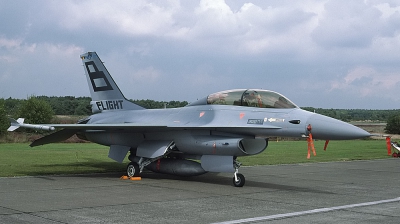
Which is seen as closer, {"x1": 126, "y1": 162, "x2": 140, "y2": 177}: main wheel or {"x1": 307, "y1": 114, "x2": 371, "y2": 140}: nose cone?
{"x1": 307, "y1": 114, "x2": 371, "y2": 140}: nose cone

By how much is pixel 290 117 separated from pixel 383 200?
2888mm

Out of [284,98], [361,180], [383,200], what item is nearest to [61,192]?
[284,98]

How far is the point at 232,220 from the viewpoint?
312 inches

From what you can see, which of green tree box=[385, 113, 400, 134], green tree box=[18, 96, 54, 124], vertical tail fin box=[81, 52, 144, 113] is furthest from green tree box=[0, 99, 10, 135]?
green tree box=[385, 113, 400, 134]

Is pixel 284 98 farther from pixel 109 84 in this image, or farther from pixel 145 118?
pixel 109 84

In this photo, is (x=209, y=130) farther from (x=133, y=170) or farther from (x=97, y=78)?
(x=97, y=78)

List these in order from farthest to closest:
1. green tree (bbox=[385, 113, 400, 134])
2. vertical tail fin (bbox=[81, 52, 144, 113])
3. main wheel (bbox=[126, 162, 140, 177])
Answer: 1. green tree (bbox=[385, 113, 400, 134])
2. vertical tail fin (bbox=[81, 52, 144, 113])
3. main wheel (bbox=[126, 162, 140, 177])

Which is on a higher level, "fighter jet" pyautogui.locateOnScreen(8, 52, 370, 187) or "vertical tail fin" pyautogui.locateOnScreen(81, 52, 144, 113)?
"vertical tail fin" pyautogui.locateOnScreen(81, 52, 144, 113)

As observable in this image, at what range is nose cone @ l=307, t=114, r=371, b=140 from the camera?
1112cm

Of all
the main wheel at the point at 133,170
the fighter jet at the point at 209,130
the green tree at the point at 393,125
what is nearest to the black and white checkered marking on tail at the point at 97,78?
the fighter jet at the point at 209,130

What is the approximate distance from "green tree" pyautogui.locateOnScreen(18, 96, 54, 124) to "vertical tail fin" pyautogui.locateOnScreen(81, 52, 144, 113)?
140 ft

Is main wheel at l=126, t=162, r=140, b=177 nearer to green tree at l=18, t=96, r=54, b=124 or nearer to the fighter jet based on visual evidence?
the fighter jet

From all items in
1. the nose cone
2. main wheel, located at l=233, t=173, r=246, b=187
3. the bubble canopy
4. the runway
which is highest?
the bubble canopy

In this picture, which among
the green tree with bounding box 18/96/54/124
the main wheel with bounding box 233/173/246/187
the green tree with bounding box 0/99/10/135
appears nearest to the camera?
the main wheel with bounding box 233/173/246/187
